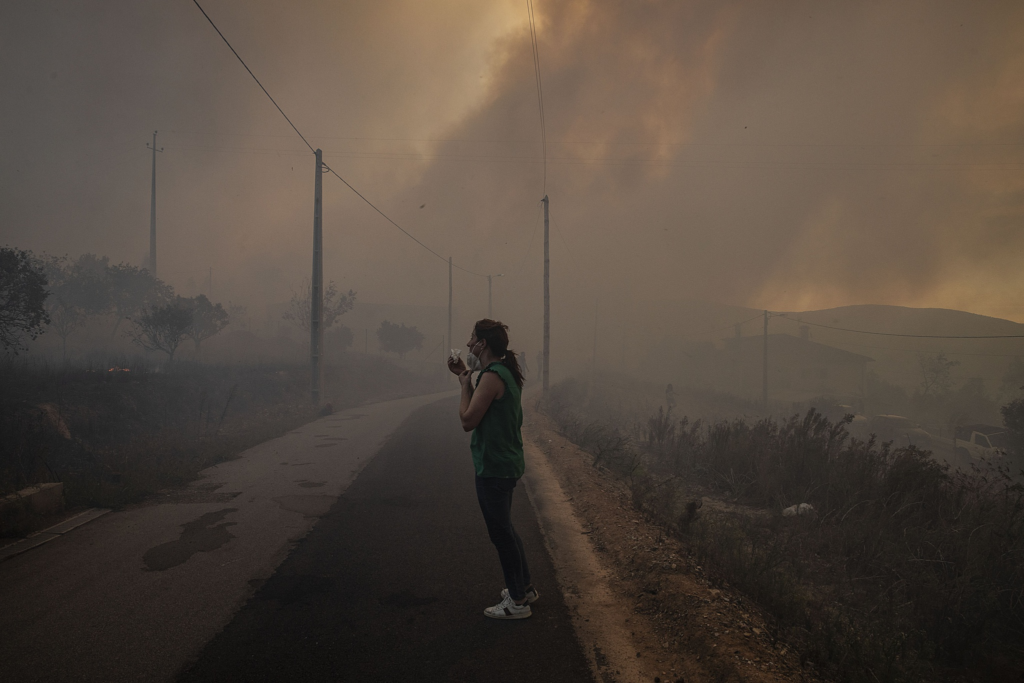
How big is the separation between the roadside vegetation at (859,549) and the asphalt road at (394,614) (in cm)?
159

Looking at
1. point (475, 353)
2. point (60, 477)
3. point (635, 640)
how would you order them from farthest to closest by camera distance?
point (60, 477) < point (475, 353) < point (635, 640)

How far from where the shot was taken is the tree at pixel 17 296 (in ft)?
48.4

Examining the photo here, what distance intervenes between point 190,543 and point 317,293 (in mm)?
14447

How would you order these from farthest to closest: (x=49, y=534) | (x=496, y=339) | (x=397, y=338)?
(x=397, y=338), (x=49, y=534), (x=496, y=339)

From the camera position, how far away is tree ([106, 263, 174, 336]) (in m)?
40.8

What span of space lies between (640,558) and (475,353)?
8.43 feet

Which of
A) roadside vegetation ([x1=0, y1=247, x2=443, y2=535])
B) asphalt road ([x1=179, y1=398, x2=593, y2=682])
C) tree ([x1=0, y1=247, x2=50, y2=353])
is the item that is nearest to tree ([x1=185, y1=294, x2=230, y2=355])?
roadside vegetation ([x1=0, y1=247, x2=443, y2=535])

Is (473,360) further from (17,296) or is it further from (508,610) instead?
(17,296)

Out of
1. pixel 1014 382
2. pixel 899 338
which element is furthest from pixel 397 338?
pixel 899 338

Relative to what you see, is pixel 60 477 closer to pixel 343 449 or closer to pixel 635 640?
pixel 343 449

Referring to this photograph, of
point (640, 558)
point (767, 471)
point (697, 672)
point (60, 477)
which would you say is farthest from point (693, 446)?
point (60, 477)

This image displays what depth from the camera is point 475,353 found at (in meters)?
3.80

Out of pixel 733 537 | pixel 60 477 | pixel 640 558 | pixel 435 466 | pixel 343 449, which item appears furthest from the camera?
pixel 343 449

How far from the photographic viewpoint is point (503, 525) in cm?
369
